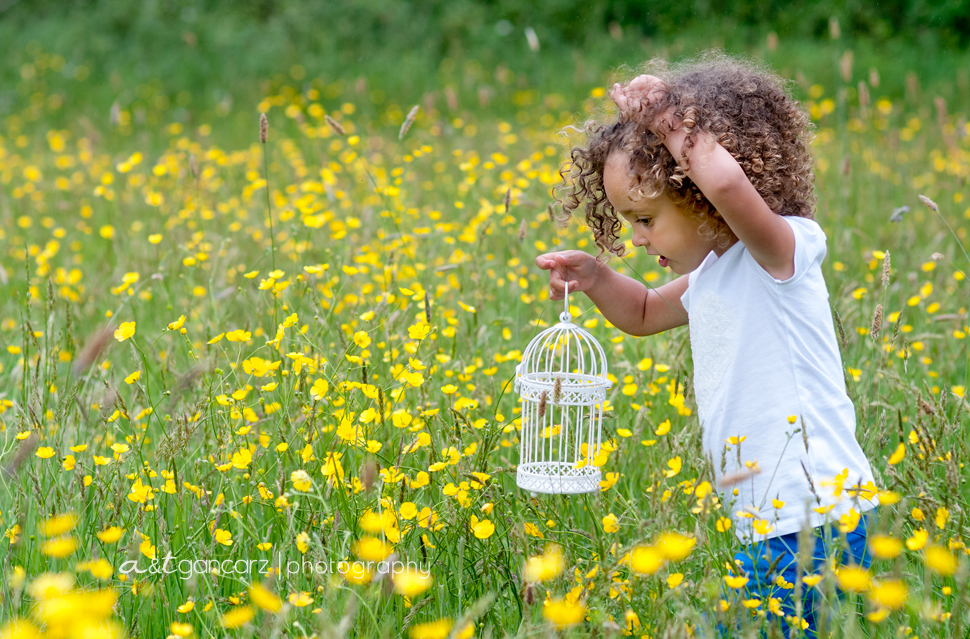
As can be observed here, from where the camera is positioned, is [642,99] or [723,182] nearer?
[723,182]

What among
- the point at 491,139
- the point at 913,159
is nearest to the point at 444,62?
the point at 491,139

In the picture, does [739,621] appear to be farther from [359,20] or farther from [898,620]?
[359,20]

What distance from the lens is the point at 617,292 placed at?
80.9 inches

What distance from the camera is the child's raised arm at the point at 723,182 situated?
5.19ft

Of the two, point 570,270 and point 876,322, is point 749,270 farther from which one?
point 570,270

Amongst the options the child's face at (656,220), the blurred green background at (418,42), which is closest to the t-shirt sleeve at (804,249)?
the child's face at (656,220)

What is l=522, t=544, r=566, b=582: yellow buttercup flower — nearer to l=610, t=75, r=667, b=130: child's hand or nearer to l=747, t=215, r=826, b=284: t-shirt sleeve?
l=747, t=215, r=826, b=284: t-shirt sleeve

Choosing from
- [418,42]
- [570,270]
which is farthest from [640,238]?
[418,42]

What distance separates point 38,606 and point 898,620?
1377mm

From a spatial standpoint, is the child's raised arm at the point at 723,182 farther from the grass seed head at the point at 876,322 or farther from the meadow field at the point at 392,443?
the meadow field at the point at 392,443

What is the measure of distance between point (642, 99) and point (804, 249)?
1.37 feet

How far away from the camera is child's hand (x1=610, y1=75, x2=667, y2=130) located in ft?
5.59

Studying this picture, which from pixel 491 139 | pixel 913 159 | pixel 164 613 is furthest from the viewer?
pixel 491 139

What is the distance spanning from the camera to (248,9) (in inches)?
464
